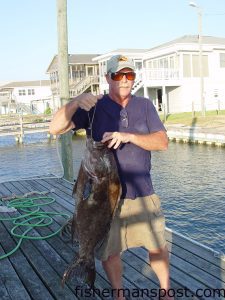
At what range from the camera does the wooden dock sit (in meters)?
3.79

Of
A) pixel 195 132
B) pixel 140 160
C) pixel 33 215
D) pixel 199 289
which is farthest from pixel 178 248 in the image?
pixel 195 132

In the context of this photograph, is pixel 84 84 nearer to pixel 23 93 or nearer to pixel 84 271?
pixel 23 93

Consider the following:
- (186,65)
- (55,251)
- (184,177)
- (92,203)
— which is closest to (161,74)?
(186,65)

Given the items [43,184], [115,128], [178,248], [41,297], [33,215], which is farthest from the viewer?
[43,184]

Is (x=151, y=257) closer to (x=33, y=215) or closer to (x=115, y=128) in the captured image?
(x=115, y=128)

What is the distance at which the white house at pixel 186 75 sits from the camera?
114ft

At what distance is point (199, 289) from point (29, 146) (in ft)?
86.1

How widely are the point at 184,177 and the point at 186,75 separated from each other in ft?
73.2

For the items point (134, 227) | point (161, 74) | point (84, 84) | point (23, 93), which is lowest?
point (134, 227)

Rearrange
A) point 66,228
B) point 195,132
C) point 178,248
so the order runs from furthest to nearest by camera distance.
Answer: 1. point 195,132
2. point 66,228
3. point 178,248

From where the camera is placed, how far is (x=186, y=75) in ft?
116

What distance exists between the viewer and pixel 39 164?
2139cm

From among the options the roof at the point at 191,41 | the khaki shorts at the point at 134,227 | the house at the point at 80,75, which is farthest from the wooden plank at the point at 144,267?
the house at the point at 80,75

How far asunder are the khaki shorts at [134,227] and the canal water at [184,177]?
515 centimetres
